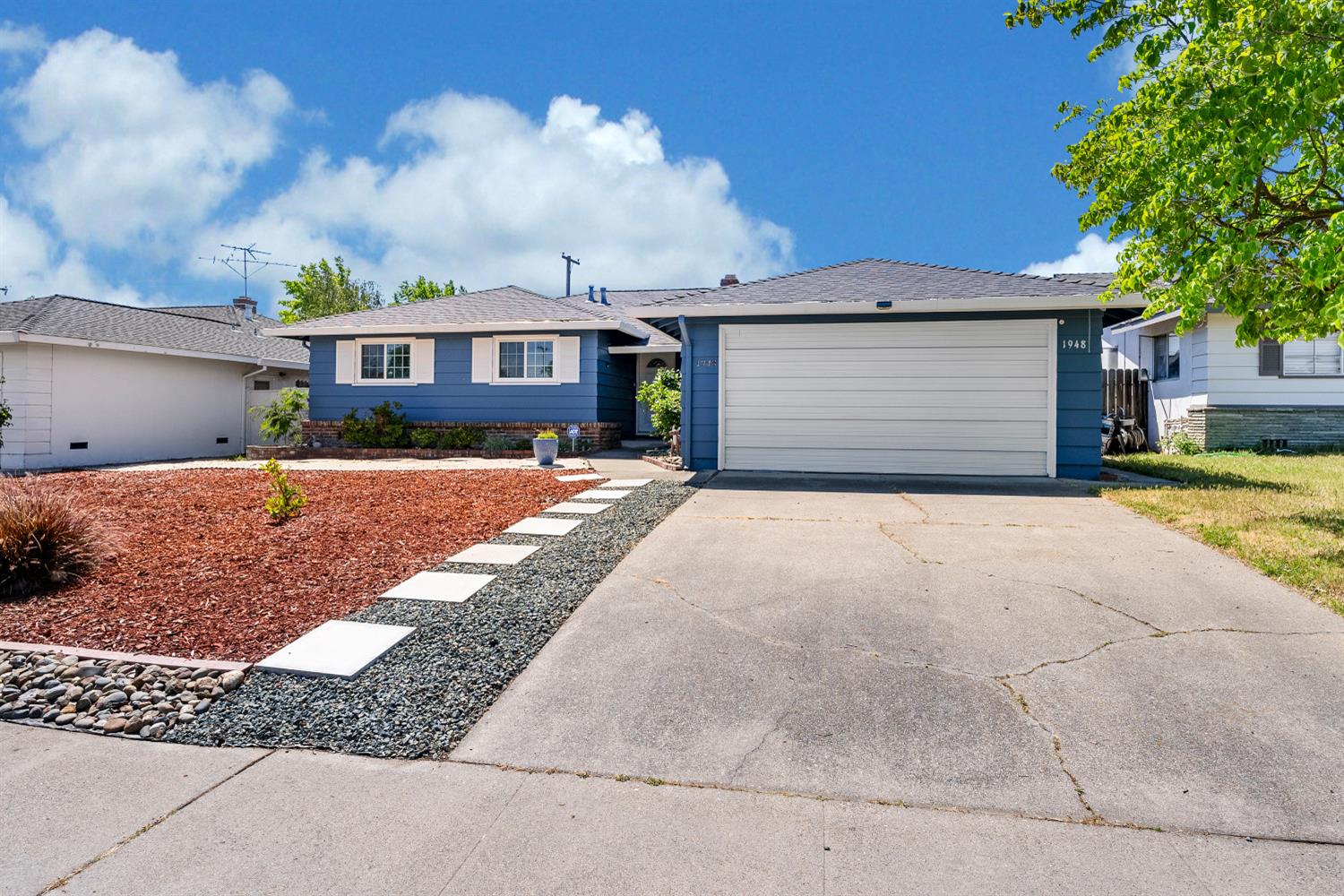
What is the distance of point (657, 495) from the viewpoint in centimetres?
809

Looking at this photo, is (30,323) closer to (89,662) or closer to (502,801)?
(89,662)

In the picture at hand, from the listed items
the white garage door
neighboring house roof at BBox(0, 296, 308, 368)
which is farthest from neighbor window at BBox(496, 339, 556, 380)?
neighboring house roof at BBox(0, 296, 308, 368)

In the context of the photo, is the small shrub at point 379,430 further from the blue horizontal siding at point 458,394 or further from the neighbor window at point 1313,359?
the neighbor window at point 1313,359

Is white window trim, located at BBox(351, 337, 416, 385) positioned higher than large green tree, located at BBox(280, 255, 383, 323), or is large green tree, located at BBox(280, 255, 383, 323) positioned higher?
large green tree, located at BBox(280, 255, 383, 323)

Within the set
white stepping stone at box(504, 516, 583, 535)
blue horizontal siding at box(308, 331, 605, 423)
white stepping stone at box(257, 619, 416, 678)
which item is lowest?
white stepping stone at box(257, 619, 416, 678)

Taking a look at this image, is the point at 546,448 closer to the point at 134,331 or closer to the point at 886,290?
the point at 886,290

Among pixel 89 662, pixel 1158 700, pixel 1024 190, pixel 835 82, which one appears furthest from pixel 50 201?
pixel 1158 700

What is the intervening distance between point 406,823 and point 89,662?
228cm

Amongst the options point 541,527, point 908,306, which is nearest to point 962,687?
point 541,527

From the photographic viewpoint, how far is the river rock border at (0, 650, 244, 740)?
283cm

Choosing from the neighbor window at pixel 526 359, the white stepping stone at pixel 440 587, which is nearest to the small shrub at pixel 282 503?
the white stepping stone at pixel 440 587

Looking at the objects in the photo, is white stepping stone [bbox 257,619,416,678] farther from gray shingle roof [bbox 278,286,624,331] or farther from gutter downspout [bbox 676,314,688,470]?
gray shingle roof [bbox 278,286,624,331]

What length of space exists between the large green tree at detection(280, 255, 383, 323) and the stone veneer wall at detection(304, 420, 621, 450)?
22.0m

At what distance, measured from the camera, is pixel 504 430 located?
48.0 feet
